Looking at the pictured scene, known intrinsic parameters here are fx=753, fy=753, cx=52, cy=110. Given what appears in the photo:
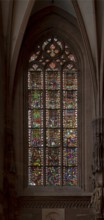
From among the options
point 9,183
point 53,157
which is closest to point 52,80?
point 53,157

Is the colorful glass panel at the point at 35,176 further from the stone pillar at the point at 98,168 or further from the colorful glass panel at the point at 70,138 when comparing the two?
the stone pillar at the point at 98,168

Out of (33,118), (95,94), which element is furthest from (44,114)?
(95,94)

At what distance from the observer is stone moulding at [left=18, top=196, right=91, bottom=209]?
1047 inches

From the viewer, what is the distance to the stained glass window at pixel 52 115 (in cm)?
2761

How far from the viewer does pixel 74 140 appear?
2773 centimetres

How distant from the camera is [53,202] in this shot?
87.4ft

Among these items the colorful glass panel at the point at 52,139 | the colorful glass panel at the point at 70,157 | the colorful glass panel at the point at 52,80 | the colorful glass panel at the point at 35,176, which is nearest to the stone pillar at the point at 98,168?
the colorful glass panel at the point at 70,157

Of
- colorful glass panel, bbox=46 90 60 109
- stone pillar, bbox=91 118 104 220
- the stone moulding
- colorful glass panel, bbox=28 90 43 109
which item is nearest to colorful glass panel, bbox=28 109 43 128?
colorful glass panel, bbox=28 90 43 109

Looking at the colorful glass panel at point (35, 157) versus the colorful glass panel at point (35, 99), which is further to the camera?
the colorful glass panel at point (35, 99)

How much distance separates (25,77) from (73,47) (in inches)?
84.7

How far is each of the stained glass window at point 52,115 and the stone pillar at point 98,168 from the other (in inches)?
53.2

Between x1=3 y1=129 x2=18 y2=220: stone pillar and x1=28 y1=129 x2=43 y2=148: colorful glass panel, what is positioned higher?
x1=28 y1=129 x2=43 y2=148: colorful glass panel

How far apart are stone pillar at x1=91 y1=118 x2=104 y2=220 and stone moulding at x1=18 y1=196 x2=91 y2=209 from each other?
759mm

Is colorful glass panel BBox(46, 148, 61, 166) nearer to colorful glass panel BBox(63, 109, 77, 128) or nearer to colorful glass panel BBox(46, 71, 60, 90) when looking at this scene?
colorful glass panel BBox(63, 109, 77, 128)
